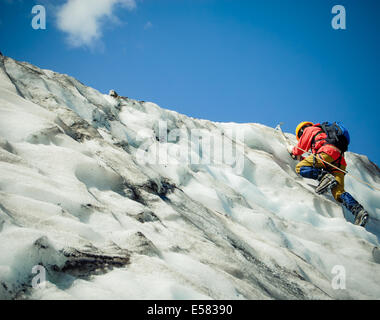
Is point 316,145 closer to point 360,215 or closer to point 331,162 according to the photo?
point 331,162

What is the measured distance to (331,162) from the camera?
23.0 ft

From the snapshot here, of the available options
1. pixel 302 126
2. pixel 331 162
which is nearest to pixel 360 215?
pixel 331 162

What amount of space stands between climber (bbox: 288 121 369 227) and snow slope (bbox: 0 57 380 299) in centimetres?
35

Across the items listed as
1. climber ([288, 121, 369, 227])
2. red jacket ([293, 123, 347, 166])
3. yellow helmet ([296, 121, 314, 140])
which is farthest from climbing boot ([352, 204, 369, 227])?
yellow helmet ([296, 121, 314, 140])

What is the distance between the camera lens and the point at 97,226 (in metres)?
2.77

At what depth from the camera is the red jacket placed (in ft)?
23.1

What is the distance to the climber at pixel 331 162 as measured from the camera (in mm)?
6643

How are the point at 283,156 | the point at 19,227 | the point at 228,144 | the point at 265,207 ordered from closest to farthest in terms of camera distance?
the point at 19,227
the point at 265,207
the point at 228,144
the point at 283,156

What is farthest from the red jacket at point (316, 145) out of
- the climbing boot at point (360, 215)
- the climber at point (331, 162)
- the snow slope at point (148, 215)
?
the climbing boot at point (360, 215)

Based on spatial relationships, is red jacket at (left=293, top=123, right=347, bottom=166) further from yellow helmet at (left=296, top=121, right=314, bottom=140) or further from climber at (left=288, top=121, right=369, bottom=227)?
yellow helmet at (left=296, top=121, right=314, bottom=140)

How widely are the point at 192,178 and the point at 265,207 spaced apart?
2012 mm

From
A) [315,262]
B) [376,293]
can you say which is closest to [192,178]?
[315,262]

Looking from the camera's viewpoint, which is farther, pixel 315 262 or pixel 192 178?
pixel 192 178
